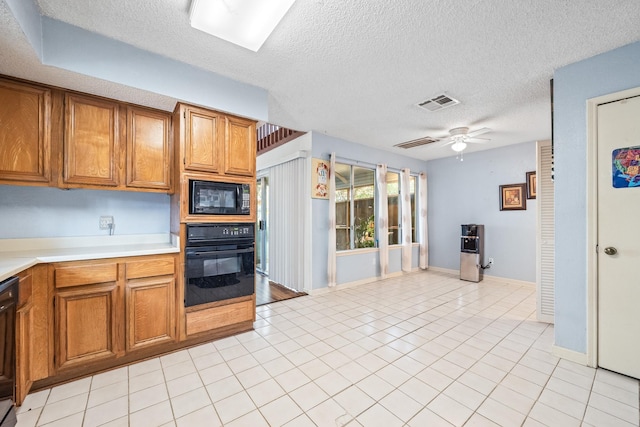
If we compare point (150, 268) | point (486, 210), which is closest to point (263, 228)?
point (150, 268)

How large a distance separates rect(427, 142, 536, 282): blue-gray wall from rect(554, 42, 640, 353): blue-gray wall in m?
2.79

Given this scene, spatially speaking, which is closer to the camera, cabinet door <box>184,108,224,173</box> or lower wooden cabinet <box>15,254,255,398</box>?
lower wooden cabinet <box>15,254,255,398</box>

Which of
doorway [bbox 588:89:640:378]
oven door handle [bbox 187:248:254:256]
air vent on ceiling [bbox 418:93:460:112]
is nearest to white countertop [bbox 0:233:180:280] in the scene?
oven door handle [bbox 187:248:254:256]

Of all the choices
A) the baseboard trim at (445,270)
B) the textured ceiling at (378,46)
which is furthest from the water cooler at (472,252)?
the textured ceiling at (378,46)

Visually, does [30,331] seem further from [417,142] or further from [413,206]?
[413,206]

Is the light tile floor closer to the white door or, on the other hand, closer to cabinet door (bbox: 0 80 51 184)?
the white door

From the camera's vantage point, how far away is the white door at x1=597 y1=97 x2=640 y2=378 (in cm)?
202

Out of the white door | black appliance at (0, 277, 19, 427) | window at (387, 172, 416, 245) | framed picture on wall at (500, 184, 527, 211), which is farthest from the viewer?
window at (387, 172, 416, 245)

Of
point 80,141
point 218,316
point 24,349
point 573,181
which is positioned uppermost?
point 80,141

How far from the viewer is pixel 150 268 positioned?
2.29 metres

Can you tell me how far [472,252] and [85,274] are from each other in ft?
18.7

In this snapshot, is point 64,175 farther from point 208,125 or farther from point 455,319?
point 455,319

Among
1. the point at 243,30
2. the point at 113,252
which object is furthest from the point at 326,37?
the point at 113,252

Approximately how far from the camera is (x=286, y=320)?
10.3 feet
